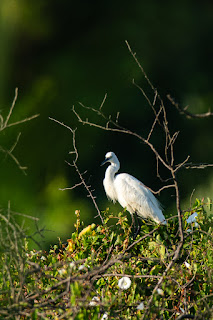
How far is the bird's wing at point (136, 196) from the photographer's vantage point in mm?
4570


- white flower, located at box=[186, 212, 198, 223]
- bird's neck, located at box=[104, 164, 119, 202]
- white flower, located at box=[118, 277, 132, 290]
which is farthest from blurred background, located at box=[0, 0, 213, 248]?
white flower, located at box=[118, 277, 132, 290]

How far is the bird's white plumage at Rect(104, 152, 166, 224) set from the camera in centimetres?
457

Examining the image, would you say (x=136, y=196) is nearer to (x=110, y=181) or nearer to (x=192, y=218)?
(x=110, y=181)

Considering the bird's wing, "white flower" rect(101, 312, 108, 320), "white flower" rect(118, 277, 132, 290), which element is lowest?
"white flower" rect(101, 312, 108, 320)

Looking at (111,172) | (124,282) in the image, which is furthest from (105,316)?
(111,172)

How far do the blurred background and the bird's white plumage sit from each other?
0.16 m

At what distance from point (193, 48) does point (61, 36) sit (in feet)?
3.61

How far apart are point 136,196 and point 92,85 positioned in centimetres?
96

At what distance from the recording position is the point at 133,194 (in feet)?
15.2

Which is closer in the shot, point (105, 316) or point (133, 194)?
point (105, 316)

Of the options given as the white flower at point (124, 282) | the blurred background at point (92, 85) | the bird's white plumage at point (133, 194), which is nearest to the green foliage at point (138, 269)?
the white flower at point (124, 282)

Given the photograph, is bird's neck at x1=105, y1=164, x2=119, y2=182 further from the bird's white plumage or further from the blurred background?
the blurred background

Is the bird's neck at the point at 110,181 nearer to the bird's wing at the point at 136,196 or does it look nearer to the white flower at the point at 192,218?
the bird's wing at the point at 136,196

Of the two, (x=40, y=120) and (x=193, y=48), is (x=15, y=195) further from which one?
(x=193, y=48)
